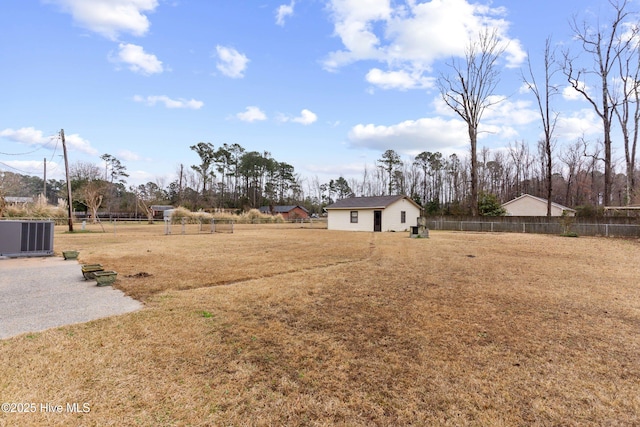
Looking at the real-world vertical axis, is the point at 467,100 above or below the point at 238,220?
above

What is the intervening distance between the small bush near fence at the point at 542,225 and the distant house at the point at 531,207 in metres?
11.8

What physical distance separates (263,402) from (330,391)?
0.57m

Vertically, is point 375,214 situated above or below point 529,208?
below

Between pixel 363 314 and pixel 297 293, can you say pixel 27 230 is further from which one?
pixel 363 314

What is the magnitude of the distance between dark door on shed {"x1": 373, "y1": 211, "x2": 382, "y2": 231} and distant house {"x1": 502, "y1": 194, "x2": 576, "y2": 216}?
16723 mm

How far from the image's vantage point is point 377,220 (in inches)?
1042

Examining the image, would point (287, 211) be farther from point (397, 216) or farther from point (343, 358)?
point (343, 358)

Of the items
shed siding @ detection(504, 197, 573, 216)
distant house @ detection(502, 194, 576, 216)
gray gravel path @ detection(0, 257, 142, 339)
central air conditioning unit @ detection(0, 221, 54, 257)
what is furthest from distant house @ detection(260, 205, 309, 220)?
gray gravel path @ detection(0, 257, 142, 339)

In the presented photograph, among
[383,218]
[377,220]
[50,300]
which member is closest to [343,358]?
[50,300]

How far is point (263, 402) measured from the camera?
2.42m

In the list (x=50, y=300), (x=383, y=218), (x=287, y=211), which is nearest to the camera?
(x=50, y=300)

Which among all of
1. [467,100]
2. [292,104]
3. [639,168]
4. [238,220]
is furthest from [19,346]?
[639,168]

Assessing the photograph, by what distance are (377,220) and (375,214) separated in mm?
551

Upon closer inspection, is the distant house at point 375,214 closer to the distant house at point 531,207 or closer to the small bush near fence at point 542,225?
the small bush near fence at point 542,225
